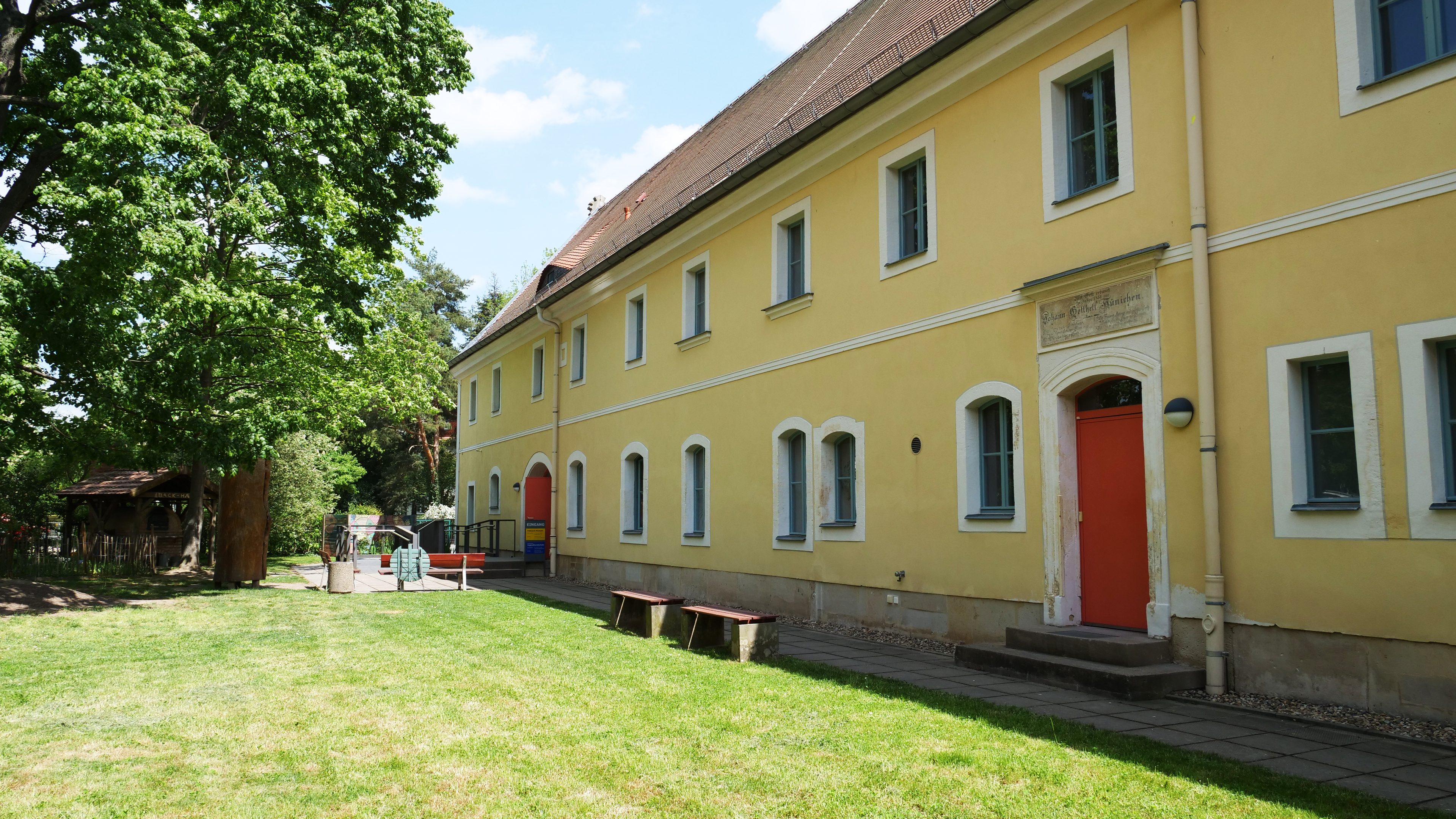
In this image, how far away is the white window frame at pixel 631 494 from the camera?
17.4 meters

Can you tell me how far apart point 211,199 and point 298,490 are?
610 inches

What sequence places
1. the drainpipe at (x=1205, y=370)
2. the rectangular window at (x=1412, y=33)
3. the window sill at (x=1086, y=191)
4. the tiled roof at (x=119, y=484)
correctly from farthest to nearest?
1. the tiled roof at (x=119, y=484)
2. the window sill at (x=1086, y=191)
3. the drainpipe at (x=1205, y=370)
4. the rectangular window at (x=1412, y=33)

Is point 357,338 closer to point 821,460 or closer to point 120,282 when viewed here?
point 120,282

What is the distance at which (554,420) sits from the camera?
21.8 metres

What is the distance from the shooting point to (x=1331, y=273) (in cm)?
698

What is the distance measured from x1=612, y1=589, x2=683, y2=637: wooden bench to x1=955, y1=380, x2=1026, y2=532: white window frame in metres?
3.12

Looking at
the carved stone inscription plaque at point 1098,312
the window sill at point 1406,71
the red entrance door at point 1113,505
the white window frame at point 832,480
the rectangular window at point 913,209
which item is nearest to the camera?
the window sill at point 1406,71

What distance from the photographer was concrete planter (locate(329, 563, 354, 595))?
650 inches

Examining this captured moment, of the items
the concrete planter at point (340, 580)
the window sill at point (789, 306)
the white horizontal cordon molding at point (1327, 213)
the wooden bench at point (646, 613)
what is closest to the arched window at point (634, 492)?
the concrete planter at point (340, 580)

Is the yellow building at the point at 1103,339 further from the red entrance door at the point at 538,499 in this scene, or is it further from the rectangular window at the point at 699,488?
the red entrance door at the point at 538,499

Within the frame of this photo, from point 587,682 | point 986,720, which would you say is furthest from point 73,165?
point 986,720

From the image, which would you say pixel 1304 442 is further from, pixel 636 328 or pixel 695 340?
pixel 636 328

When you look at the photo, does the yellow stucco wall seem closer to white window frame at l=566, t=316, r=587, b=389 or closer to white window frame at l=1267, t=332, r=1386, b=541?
white window frame at l=1267, t=332, r=1386, b=541

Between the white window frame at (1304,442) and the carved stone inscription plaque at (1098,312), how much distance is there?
126 centimetres
